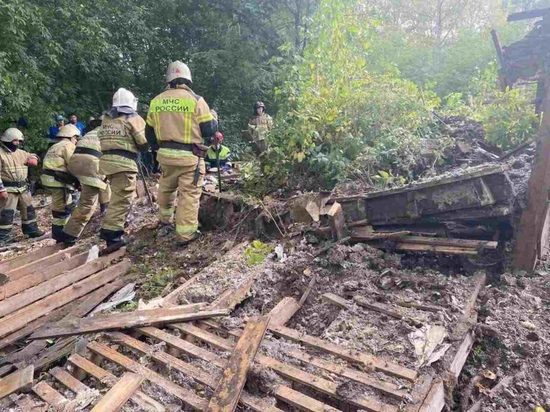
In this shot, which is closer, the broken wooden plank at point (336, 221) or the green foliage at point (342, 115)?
the broken wooden plank at point (336, 221)

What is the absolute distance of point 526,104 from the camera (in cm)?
505

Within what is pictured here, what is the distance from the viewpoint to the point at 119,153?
14.7 ft

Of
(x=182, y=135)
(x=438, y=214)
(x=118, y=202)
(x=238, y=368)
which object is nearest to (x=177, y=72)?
(x=182, y=135)

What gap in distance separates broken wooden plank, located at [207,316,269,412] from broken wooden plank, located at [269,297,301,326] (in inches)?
5.3

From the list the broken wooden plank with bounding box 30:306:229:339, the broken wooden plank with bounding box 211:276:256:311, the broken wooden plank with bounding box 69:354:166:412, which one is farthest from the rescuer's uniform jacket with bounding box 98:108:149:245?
the broken wooden plank with bounding box 69:354:166:412

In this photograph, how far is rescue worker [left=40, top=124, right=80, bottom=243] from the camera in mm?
5375

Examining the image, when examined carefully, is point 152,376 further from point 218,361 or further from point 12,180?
point 12,180

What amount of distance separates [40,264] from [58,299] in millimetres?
887

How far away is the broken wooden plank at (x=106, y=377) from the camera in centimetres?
196

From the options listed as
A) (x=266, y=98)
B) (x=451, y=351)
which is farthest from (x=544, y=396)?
(x=266, y=98)

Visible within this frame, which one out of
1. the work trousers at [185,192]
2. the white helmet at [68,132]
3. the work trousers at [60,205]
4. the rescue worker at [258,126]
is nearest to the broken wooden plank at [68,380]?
the work trousers at [185,192]

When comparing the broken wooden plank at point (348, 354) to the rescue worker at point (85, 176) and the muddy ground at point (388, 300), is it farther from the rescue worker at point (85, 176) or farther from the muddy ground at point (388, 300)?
the rescue worker at point (85, 176)

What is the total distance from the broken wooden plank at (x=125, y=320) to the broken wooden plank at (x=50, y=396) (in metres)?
0.50

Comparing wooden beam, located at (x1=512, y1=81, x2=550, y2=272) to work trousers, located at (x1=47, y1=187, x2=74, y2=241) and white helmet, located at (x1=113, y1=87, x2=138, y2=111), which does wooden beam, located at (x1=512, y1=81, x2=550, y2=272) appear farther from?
work trousers, located at (x1=47, y1=187, x2=74, y2=241)
